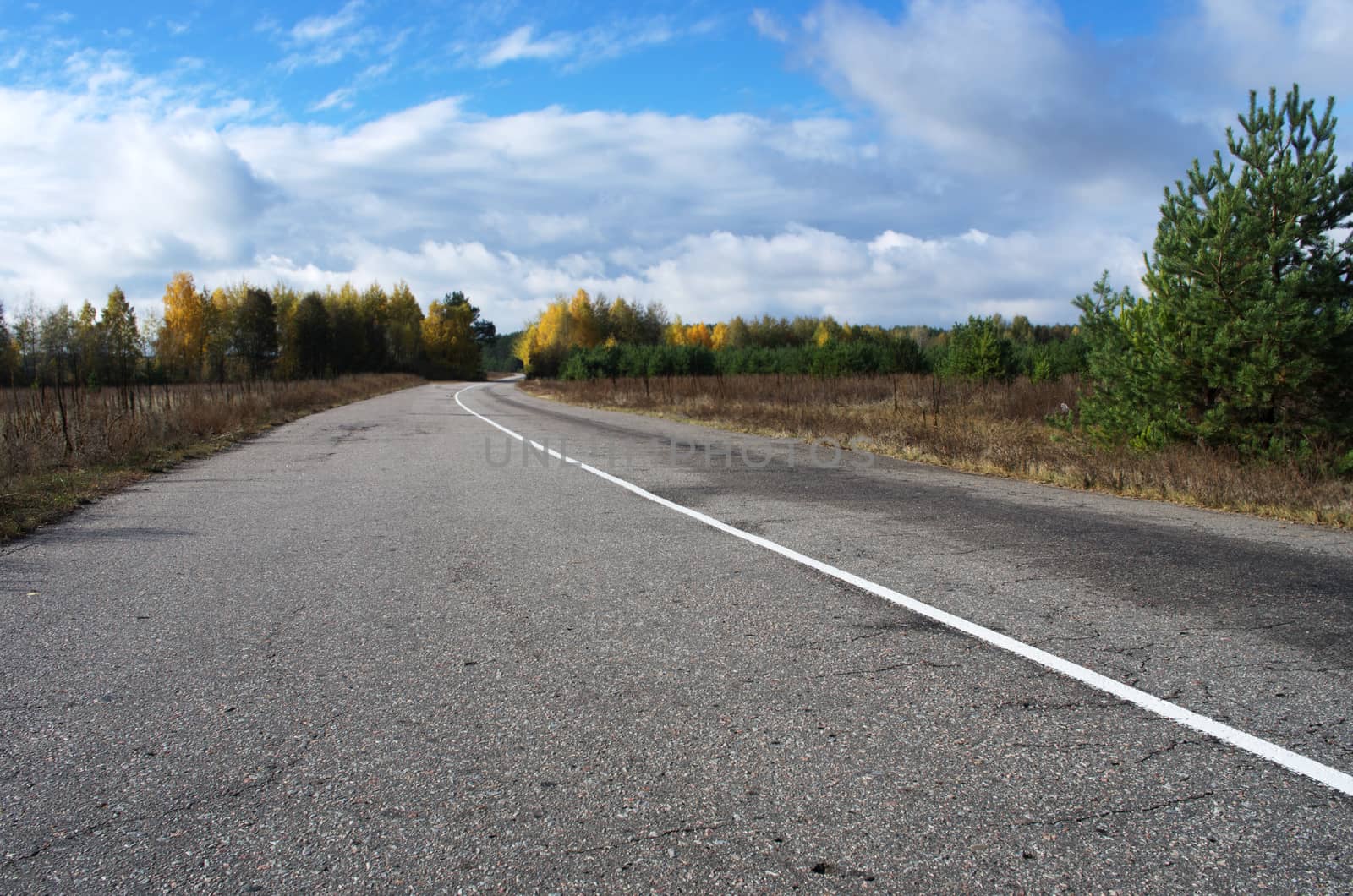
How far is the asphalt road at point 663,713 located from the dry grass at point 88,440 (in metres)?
2.64

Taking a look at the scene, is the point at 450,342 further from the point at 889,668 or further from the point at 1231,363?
the point at 889,668

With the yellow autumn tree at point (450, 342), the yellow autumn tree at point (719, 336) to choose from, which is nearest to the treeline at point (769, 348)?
the yellow autumn tree at point (719, 336)

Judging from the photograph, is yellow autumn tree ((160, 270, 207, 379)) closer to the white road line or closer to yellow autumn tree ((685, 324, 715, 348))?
yellow autumn tree ((685, 324, 715, 348))

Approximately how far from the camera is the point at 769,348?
74.3 meters

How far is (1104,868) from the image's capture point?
91.4 inches

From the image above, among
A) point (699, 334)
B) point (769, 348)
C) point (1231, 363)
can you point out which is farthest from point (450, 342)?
point (1231, 363)

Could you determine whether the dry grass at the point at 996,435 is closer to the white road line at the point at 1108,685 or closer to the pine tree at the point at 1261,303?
the pine tree at the point at 1261,303

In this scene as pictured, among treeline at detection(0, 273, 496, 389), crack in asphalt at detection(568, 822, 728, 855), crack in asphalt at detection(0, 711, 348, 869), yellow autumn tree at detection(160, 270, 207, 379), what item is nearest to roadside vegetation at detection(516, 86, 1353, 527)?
crack in asphalt at detection(568, 822, 728, 855)

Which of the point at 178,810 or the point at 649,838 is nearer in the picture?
the point at 649,838

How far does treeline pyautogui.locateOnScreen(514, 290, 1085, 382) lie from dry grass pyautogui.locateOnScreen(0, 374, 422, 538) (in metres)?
13.2

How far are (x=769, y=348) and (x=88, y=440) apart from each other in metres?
64.3

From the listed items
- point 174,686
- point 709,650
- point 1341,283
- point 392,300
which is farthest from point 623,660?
point 392,300

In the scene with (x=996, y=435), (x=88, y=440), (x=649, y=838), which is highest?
(x=88, y=440)

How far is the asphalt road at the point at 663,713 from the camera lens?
2408 mm
